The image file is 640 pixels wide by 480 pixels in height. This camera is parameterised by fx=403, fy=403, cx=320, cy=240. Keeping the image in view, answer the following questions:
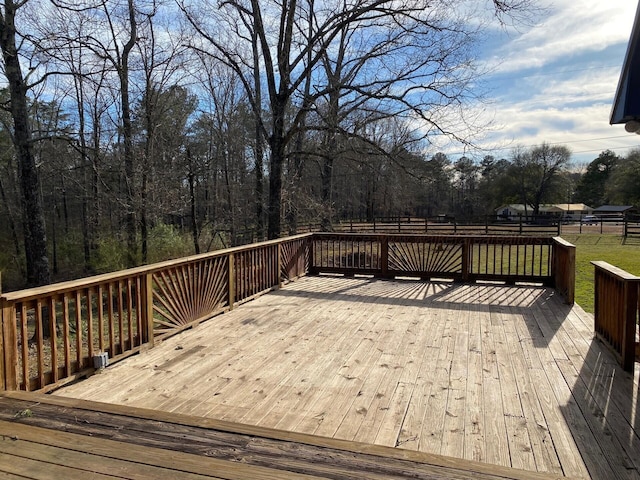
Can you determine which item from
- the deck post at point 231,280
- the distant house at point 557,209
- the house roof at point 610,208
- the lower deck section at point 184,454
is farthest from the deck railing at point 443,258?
the house roof at point 610,208

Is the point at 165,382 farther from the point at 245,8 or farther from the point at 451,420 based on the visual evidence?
the point at 245,8

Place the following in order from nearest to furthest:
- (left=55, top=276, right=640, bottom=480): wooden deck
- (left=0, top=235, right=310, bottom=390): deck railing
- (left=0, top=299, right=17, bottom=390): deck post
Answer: (left=55, top=276, right=640, bottom=480): wooden deck
(left=0, top=299, right=17, bottom=390): deck post
(left=0, top=235, right=310, bottom=390): deck railing

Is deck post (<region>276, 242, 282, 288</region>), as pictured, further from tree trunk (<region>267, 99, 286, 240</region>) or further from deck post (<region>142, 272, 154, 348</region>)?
tree trunk (<region>267, 99, 286, 240</region>)

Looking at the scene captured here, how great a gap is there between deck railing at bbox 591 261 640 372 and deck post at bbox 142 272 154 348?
4.18 meters

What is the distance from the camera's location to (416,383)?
3158mm

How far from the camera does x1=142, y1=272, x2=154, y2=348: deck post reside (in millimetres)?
3859

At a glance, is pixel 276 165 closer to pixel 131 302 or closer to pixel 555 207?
pixel 131 302

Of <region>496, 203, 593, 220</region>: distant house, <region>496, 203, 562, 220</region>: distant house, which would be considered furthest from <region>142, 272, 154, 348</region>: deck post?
<region>496, 203, 593, 220</region>: distant house

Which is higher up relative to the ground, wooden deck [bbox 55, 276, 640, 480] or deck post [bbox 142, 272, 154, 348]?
deck post [bbox 142, 272, 154, 348]

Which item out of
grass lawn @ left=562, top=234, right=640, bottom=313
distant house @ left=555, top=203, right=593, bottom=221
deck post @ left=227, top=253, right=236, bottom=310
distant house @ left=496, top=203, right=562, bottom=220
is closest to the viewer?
deck post @ left=227, top=253, right=236, bottom=310

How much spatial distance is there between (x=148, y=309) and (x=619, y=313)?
430 centimetres

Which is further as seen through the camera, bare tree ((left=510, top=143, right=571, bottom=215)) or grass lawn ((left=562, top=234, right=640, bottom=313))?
bare tree ((left=510, top=143, right=571, bottom=215))

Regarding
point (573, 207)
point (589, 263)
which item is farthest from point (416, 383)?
point (573, 207)

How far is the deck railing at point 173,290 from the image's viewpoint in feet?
9.21
